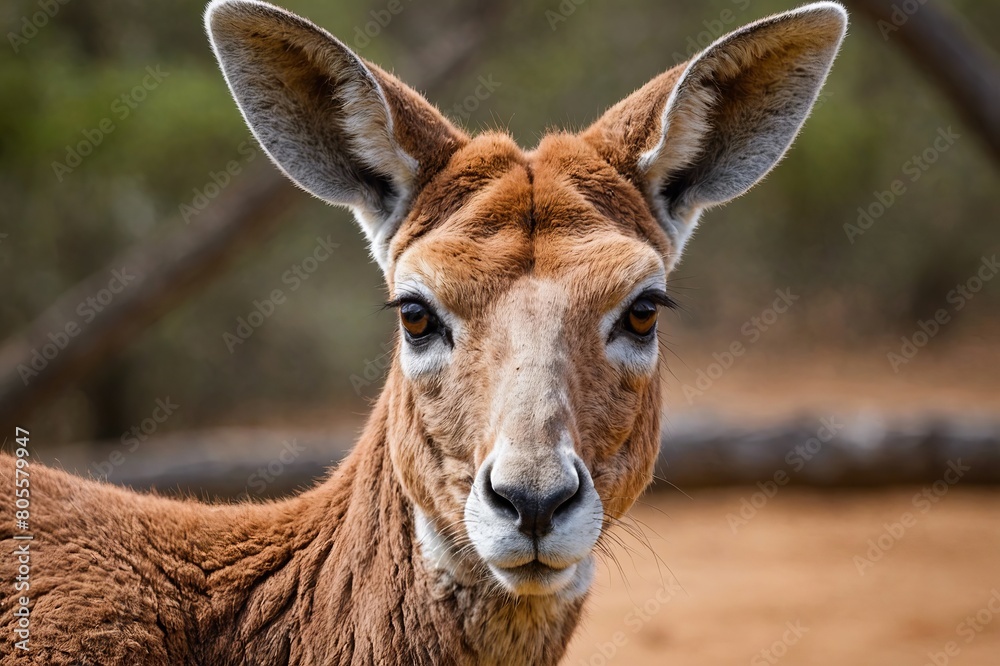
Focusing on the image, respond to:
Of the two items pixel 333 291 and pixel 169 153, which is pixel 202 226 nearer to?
pixel 169 153

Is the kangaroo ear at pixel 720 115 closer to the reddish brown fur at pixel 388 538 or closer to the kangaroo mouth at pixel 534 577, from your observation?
the reddish brown fur at pixel 388 538

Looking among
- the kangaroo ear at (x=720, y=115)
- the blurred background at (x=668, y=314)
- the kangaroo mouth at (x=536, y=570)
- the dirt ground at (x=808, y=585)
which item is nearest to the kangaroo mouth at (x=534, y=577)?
the kangaroo mouth at (x=536, y=570)

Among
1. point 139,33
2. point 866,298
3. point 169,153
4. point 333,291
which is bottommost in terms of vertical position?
point 866,298

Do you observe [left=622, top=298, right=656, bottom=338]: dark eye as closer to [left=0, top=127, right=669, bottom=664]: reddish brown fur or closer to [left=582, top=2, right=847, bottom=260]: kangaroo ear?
[left=0, top=127, right=669, bottom=664]: reddish brown fur

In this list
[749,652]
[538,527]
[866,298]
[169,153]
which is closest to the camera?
[538,527]

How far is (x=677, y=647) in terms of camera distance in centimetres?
861

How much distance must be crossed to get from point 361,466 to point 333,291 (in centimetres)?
1385

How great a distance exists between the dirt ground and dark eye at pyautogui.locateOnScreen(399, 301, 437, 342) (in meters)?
3.70

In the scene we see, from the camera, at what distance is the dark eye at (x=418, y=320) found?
384 cm

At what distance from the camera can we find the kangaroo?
11.4ft

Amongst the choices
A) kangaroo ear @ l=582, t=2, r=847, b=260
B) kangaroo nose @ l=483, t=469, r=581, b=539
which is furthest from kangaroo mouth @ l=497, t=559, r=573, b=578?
kangaroo ear @ l=582, t=2, r=847, b=260

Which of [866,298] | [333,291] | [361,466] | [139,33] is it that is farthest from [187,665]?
[866,298]

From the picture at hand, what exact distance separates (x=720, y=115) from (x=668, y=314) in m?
15.6

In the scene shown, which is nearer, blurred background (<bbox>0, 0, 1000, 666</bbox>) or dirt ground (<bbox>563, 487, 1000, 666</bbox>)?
dirt ground (<bbox>563, 487, 1000, 666</bbox>)
